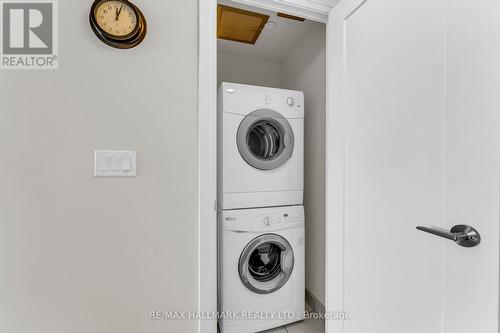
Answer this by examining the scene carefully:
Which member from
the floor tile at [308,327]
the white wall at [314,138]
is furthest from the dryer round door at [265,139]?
the floor tile at [308,327]

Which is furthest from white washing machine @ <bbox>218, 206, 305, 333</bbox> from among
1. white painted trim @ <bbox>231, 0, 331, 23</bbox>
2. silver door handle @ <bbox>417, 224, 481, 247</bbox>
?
white painted trim @ <bbox>231, 0, 331, 23</bbox>

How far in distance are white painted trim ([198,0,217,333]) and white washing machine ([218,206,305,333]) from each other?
387mm

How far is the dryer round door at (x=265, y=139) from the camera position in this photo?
5.17 feet

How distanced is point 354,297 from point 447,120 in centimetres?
92

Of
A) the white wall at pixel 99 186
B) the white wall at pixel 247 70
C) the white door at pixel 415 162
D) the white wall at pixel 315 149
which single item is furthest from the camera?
the white wall at pixel 247 70

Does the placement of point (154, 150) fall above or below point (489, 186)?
above

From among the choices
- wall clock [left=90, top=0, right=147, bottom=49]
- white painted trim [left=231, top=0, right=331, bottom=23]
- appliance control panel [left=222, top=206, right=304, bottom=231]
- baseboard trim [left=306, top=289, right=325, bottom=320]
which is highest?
white painted trim [left=231, top=0, right=331, bottom=23]

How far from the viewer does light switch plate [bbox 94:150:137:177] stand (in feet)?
3.26

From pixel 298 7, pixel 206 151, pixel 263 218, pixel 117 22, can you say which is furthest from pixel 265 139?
pixel 117 22

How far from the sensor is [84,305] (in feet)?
3.28

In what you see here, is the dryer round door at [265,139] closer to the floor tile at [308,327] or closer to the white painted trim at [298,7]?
the white painted trim at [298,7]

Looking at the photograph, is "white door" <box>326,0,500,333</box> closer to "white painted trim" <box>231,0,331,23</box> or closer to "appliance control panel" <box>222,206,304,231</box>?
"white painted trim" <box>231,0,331,23</box>

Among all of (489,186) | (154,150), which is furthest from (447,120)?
(154,150)

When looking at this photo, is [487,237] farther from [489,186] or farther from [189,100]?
[189,100]
